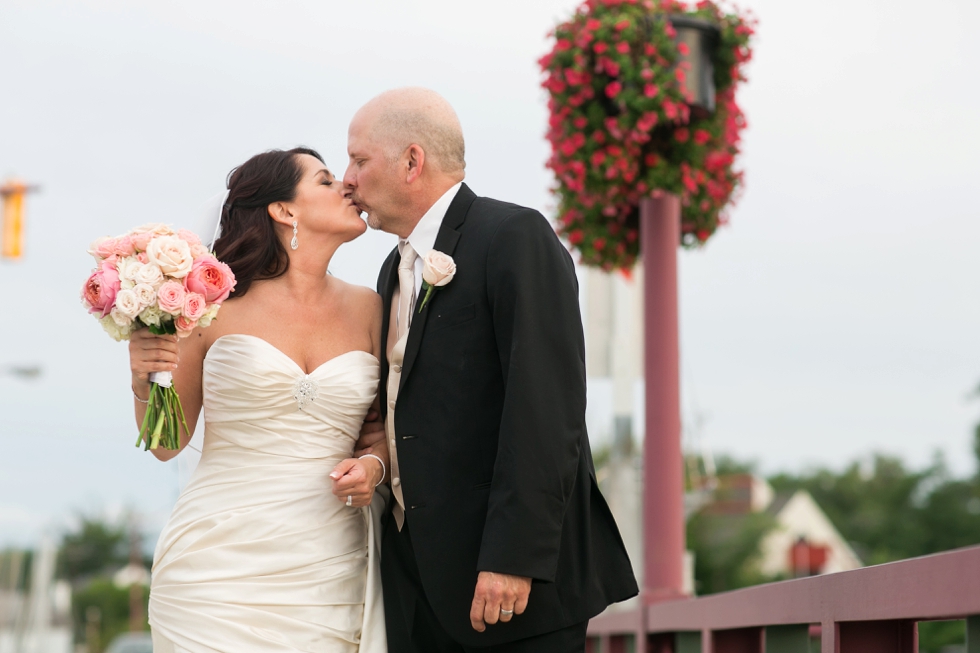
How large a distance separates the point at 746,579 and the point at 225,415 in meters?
54.2

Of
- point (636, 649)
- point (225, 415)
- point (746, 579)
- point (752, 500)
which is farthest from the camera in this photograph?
point (752, 500)

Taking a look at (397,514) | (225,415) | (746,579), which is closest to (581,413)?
(397,514)

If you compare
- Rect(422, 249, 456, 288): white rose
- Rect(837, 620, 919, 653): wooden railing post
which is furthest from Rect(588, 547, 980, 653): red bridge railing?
Rect(422, 249, 456, 288): white rose

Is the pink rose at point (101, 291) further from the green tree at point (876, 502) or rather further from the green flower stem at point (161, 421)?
the green tree at point (876, 502)

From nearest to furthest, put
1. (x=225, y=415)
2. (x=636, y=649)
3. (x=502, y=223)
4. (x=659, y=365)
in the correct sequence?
1. (x=502, y=223)
2. (x=225, y=415)
3. (x=636, y=649)
4. (x=659, y=365)

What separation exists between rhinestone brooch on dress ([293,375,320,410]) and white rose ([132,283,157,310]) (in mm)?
608

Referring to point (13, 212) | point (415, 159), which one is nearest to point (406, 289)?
point (415, 159)

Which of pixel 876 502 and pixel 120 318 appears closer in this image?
pixel 120 318

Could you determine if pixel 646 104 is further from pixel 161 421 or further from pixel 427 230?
pixel 161 421

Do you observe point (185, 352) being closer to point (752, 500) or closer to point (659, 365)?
point (659, 365)

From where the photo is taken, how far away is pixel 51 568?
20.6 meters

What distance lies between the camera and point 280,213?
4.00 meters

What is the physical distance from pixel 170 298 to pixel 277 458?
718mm

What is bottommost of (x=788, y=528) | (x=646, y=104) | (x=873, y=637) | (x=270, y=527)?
(x=788, y=528)
